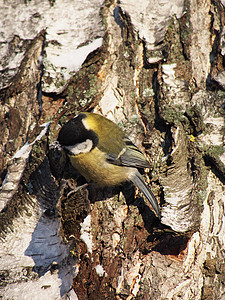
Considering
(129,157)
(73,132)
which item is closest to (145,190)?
(129,157)

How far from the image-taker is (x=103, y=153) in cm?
216

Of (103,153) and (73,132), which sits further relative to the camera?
(103,153)

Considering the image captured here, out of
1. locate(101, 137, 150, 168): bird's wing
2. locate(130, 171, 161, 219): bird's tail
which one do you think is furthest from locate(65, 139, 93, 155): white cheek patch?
locate(130, 171, 161, 219): bird's tail

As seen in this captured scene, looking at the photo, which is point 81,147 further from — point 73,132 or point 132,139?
point 132,139

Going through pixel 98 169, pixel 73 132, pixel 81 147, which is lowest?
pixel 98 169

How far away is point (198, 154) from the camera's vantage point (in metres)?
1.97

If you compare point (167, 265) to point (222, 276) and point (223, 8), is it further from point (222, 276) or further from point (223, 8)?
point (223, 8)

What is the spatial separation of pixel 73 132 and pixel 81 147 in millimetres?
216

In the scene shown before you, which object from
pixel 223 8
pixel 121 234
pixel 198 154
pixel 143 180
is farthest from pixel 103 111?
pixel 223 8

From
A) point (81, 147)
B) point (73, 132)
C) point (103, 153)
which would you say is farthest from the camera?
point (103, 153)

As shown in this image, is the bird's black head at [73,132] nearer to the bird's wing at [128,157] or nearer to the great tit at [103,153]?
the great tit at [103,153]

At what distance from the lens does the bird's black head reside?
1819 millimetres

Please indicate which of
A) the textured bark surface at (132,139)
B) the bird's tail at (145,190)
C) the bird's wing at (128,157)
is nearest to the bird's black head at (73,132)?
the textured bark surface at (132,139)

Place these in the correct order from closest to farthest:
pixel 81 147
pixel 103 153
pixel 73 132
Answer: pixel 73 132
pixel 81 147
pixel 103 153
